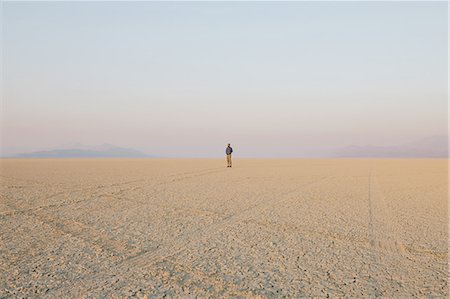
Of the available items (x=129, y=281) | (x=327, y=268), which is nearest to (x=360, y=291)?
(x=327, y=268)

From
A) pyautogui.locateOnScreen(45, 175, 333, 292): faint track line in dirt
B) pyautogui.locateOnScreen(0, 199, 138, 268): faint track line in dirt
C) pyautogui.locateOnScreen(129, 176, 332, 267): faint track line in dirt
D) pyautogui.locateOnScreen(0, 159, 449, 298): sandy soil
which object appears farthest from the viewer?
pyautogui.locateOnScreen(0, 199, 138, 268): faint track line in dirt

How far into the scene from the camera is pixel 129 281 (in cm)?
575

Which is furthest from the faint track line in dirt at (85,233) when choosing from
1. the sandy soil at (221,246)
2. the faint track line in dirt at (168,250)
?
the faint track line in dirt at (168,250)

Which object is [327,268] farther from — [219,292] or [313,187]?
Answer: [313,187]

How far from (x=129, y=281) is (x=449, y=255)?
6379mm

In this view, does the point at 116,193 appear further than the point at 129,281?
Yes

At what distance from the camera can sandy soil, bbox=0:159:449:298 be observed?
5625 mm

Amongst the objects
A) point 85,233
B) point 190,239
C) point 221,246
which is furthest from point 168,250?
point 85,233

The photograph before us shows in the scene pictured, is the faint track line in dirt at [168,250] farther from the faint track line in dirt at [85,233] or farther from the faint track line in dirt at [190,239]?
the faint track line in dirt at [85,233]

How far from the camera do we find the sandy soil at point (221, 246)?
562 centimetres

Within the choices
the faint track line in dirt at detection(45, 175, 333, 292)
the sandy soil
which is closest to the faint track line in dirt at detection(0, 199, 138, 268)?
the sandy soil

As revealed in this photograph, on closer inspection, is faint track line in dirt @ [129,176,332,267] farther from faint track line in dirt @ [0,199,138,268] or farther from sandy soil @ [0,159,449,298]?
faint track line in dirt @ [0,199,138,268]

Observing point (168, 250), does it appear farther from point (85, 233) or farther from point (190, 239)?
point (85, 233)

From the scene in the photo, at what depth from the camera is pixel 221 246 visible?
301 inches
